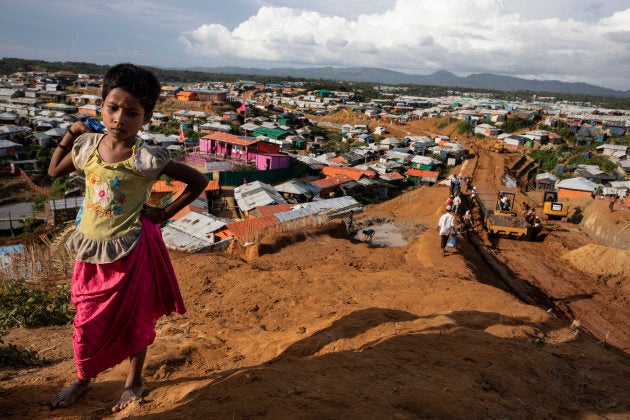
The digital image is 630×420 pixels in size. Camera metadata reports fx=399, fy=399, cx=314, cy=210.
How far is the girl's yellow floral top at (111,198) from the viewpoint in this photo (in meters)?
2.24

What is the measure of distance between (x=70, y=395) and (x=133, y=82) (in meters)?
2.01

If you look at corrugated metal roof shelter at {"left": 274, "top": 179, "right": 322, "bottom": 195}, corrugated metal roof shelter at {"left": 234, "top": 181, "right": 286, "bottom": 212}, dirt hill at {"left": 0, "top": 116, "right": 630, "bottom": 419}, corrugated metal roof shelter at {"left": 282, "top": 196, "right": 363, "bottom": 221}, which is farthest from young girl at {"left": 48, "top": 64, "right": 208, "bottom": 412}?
corrugated metal roof shelter at {"left": 274, "top": 179, "right": 322, "bottom": 195}

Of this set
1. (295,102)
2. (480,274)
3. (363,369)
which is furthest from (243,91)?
(363,369)

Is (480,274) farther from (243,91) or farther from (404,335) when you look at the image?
(243,91)

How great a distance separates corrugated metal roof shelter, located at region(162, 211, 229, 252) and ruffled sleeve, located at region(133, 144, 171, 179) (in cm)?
1184

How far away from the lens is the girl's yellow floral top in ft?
7.36

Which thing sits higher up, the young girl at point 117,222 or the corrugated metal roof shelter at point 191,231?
the young girl at point 117,222

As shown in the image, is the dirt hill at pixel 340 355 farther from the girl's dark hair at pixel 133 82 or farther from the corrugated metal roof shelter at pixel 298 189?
the corrugated metal roof shelter at pixel 298 189

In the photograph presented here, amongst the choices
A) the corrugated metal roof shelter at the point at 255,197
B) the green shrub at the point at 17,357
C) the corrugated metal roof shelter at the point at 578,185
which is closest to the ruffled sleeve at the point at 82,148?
the green shrub at the point at 17,357

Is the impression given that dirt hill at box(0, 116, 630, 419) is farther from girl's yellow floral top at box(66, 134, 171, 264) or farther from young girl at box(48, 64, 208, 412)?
girl's yellow floral top at box(66, 134, 171, 264)

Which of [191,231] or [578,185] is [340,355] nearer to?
[191,231]

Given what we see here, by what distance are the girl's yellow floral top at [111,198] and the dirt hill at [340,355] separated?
40.8 inches


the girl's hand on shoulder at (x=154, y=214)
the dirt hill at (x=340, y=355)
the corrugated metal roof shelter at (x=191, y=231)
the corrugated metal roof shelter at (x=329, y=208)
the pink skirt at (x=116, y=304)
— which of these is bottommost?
the corrugated metal roof shelter at (x=191, y=231)

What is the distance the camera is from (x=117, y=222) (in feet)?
7.53
